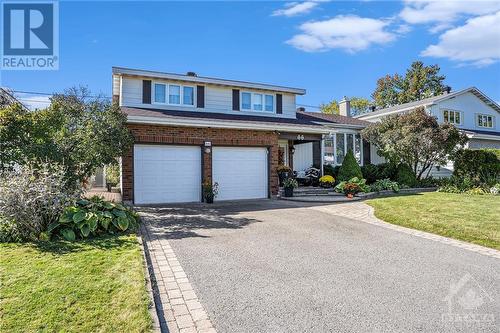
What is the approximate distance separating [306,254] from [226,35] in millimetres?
11296

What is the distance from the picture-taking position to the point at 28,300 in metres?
3.61

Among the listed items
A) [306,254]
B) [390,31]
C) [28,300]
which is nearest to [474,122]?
[390,31]

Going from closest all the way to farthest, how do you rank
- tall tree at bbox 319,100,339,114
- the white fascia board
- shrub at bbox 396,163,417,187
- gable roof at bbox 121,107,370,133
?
1. the white fascia board
2. gable roof at bbox 121,107,370,133
3. shrub at bbox 396,163,417,187
4. tall tree at bbox 319,100,339,114

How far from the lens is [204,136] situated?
524 inches

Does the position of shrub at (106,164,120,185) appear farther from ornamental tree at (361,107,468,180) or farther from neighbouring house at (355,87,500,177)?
neighbouring house at (355,87,500,177)

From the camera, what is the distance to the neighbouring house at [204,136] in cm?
1240

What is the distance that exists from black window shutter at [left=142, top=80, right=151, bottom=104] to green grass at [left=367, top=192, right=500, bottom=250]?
10.5 metres

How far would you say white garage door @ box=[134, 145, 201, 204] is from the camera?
12.3 m

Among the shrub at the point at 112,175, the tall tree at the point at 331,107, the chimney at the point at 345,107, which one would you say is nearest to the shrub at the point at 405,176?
the chimney at the point at 345,107

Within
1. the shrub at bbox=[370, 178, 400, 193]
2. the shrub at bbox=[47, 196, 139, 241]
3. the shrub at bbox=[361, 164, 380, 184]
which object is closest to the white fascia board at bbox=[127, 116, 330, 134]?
the shrub at bbox=[370, 178, 400, 193]

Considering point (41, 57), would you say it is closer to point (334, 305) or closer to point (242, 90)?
point (242, 90)

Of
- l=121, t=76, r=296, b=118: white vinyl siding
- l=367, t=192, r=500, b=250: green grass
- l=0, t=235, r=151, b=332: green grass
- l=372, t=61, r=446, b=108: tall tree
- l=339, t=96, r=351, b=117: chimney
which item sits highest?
l=372, t=61, r=446, b=108: tall tree

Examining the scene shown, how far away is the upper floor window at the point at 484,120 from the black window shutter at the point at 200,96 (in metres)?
22.1

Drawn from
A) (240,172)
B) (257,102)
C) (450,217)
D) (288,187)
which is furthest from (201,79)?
(450,217)
